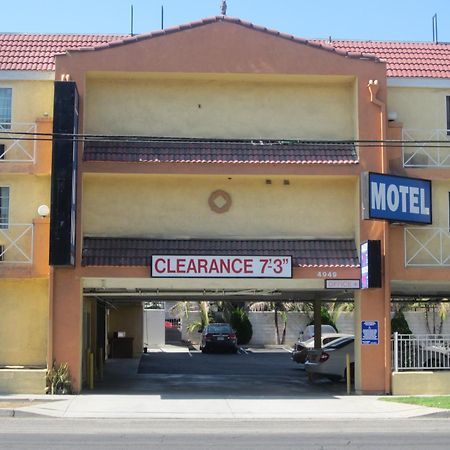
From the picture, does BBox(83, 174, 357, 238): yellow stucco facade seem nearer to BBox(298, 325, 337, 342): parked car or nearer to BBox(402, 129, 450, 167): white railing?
BBox(402, 129, 450, 167): white railing

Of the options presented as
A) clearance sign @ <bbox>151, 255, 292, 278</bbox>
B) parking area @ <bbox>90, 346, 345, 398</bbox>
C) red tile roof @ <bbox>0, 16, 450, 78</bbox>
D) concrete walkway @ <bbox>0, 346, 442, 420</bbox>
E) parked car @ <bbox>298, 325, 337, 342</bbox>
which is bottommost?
parking area @ <bbox>90, 346, 345, 398</bbox>

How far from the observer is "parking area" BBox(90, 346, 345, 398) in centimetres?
2267

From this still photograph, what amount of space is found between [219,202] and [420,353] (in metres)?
6.90

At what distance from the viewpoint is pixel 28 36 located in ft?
79.9

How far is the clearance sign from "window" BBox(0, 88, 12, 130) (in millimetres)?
5893

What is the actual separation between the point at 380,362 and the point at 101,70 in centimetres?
1091

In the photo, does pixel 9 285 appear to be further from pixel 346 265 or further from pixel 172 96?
pixel 346 265

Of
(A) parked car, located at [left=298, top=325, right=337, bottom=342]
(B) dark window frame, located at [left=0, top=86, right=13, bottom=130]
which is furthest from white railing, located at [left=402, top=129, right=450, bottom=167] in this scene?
(A) parked car, located at [left=298, top=325, right=337, bottom=342]

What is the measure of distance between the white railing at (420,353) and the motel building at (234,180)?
46 cm

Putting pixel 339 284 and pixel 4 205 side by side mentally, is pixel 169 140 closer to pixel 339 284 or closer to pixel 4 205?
pixel 4 205

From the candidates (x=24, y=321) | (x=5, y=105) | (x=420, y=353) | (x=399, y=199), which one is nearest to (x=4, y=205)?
(x=5, y=105)
